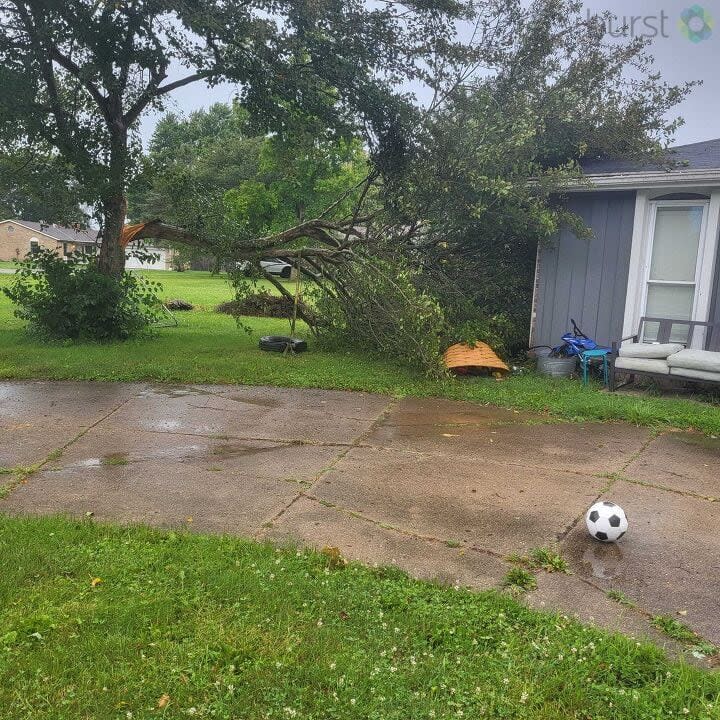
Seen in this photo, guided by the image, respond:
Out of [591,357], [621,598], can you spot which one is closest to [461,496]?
[621,598]

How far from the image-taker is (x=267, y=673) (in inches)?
94.7

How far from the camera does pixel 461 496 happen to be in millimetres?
4273

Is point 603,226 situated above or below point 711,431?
above

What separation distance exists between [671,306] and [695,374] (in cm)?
142

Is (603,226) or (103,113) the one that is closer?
(603,226)

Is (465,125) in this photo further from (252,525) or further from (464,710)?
(464,710)

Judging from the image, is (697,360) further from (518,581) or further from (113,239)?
(113,239)

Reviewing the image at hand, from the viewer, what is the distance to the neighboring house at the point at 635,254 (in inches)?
299

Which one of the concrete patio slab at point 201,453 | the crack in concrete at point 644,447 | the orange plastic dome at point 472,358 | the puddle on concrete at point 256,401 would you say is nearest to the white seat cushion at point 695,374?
the crack in concrete at point 644,447

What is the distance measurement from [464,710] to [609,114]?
881 cm

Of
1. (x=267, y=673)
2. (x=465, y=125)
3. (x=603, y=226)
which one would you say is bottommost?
(x=267, y=673)

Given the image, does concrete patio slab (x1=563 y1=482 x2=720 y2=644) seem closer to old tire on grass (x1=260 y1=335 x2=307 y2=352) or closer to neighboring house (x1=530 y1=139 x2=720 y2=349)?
neighboring house (x1=530 y1=139 x2=720 y2=349)

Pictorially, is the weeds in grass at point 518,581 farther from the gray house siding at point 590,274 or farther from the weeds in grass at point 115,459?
the gray house siding at point 590,274

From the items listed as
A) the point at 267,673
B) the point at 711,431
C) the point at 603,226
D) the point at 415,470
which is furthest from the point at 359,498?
the point at 603,226
